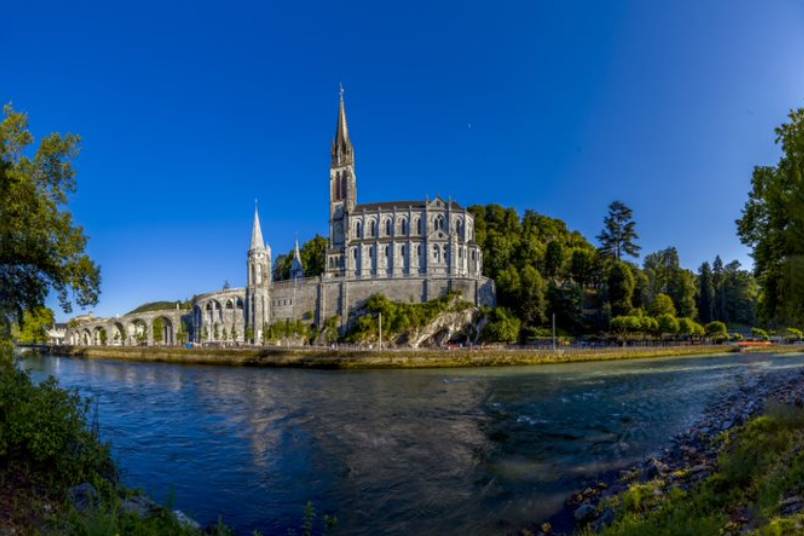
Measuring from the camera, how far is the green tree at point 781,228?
16.2m

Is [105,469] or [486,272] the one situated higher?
[486,272]

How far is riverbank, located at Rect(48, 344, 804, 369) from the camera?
51281 millimetres

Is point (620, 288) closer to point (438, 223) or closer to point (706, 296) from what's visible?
point (706, 296)

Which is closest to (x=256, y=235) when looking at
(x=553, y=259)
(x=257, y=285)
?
(x=257, y=285)

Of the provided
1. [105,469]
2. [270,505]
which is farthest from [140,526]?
[270,505]

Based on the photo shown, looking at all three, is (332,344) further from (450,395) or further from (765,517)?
(765,517)

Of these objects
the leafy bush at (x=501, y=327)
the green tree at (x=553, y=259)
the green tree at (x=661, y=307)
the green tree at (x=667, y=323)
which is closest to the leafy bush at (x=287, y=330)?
the leafy bush at (x=501, y=327)

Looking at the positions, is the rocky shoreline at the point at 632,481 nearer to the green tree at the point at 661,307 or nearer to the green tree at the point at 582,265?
the green tree at the point at 661,307

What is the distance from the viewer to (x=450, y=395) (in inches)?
1129

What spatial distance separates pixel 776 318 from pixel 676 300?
69.7 meters

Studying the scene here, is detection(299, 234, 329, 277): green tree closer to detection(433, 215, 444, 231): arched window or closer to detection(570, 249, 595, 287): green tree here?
detection(433, 215, 444, 231): arched window

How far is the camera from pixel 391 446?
53.3ft

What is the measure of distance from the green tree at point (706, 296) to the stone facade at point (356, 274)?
45262mm

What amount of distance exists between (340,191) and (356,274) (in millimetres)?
20282
